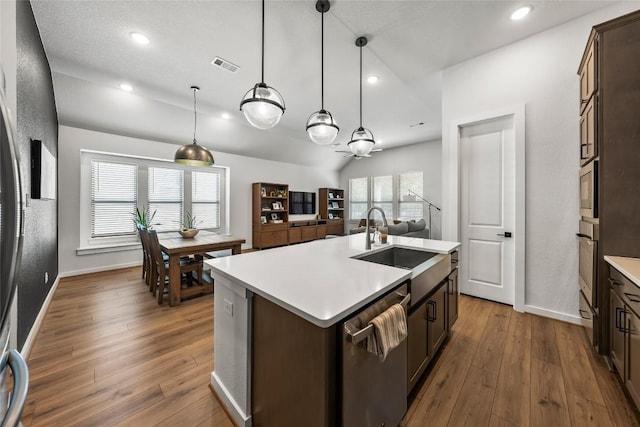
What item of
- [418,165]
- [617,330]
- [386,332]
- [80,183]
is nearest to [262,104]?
[386,332]

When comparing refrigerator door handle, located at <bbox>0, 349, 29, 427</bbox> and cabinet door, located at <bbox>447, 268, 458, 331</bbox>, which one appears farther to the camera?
cabinet door, located at <bbox>447, 268, 458, 331</bbox>

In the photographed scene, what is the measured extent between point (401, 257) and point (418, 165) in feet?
19.0

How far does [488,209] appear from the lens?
3.10 m

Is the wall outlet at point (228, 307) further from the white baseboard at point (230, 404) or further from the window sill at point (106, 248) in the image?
the window sill at point (106, 248)

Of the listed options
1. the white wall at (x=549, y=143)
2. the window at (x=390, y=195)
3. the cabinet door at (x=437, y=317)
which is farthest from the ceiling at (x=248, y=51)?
the window at (x=390, y=195)

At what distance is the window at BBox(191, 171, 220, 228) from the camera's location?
582cm

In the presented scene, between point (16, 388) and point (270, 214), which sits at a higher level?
point (270, 214)

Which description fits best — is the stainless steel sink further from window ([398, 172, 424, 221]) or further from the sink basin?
window ([398, 172, 424, 221])

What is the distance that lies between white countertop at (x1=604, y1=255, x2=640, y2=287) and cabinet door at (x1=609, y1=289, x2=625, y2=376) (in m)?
0.23

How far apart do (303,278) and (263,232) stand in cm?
561

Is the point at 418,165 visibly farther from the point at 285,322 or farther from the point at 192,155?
the point at 285,322

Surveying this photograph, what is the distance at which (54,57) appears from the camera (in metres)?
2.93

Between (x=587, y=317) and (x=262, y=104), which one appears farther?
(x=587, y=317)

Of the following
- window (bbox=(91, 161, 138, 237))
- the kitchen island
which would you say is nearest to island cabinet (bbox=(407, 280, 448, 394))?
the kitchen island
